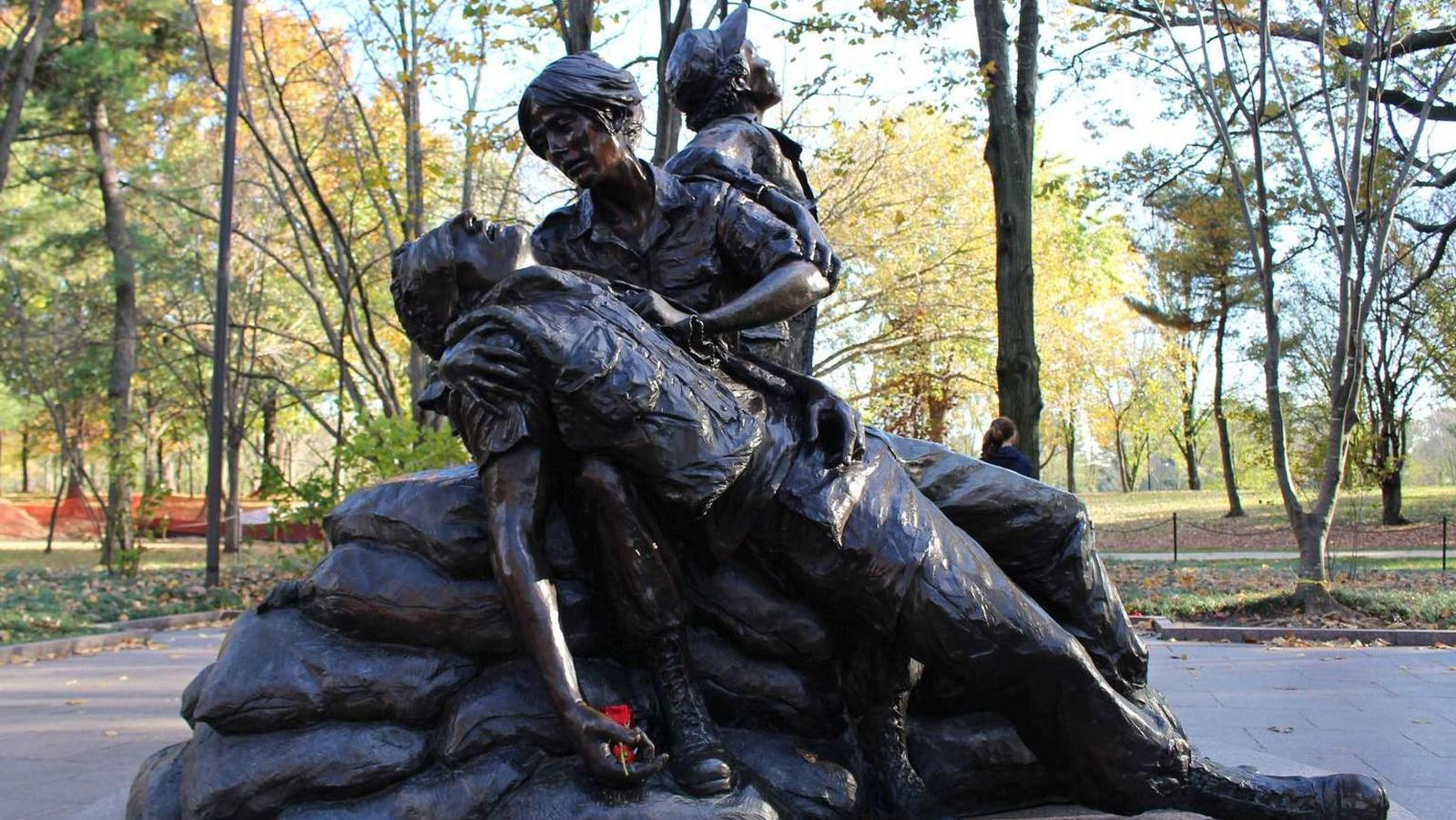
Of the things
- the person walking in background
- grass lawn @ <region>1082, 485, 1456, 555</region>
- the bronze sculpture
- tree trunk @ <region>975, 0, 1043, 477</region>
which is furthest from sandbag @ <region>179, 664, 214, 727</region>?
grass lawn @ <region>1082, 485, 1456, 555</region>

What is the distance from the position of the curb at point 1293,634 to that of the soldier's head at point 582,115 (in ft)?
25.5

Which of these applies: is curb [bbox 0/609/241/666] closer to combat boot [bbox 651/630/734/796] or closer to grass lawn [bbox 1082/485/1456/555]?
combat boot [bbox 651/630/734/796]

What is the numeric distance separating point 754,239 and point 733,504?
2.79 feet

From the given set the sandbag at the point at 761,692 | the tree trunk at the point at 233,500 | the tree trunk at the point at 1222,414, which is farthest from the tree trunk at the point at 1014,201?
the tree trunk at the point at 1222,414

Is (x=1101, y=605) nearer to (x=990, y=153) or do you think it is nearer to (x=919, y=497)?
(x=919, y=497)

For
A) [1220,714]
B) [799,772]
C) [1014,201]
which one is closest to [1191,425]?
[1014,201]

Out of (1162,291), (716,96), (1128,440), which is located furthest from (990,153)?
(1128,440)

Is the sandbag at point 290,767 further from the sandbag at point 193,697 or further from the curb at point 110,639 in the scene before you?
the curb at point 110,639

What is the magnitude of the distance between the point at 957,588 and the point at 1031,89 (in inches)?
378

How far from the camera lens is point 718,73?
434 cm

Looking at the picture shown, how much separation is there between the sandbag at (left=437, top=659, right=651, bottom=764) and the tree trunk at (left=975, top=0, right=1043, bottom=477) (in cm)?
822

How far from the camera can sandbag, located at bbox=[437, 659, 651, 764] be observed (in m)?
2.80

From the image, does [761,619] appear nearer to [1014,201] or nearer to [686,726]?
[686,726]

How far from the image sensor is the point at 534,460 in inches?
111
